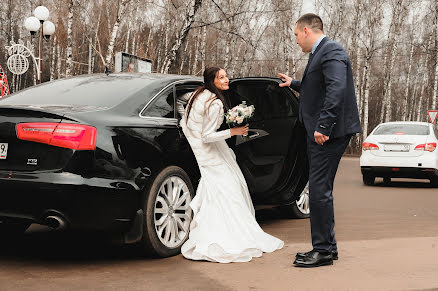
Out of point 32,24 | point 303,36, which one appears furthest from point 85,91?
point 32,24

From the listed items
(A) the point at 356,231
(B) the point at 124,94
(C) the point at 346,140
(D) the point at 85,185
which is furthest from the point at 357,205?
(D) the point at 85,185

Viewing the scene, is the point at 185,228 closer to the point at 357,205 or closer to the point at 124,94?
the point at 124,94

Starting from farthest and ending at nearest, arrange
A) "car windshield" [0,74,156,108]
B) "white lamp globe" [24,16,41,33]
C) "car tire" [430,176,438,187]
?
"white lamp globe" [24,16,41,33] → "car tire" [430,176,438,187] → "car windshield" [0,74,156,108]

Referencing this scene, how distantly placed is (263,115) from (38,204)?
2881 millimetres

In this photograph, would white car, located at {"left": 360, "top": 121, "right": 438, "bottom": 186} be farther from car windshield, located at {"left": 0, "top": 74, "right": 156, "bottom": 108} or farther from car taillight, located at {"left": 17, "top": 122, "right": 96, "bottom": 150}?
car taillight, located at {"left": 17, "top": 122, "right": 96, "bottom": 150}

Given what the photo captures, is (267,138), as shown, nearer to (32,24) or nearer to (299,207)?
(299,207)

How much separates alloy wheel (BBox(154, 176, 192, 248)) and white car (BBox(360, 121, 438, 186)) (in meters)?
8.67

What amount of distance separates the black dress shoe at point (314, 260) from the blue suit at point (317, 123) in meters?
0.05

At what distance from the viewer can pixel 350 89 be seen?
5.06 m

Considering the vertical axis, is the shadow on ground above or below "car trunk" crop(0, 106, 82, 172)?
below

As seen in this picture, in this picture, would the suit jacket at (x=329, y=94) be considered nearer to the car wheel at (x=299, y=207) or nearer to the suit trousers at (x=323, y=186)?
the suit trousers at (x=323, y=186)

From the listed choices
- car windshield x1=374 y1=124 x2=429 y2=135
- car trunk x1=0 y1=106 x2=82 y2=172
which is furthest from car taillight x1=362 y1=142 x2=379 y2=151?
car trunk x1=0 y1=106 x2=82 y2=172

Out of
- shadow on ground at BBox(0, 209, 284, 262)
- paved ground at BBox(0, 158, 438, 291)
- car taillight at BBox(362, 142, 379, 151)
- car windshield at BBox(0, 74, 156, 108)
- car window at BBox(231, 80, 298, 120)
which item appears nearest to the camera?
paved ground at BBox(0, 158, 438, 291)

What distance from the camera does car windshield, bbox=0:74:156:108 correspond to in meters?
5.15
